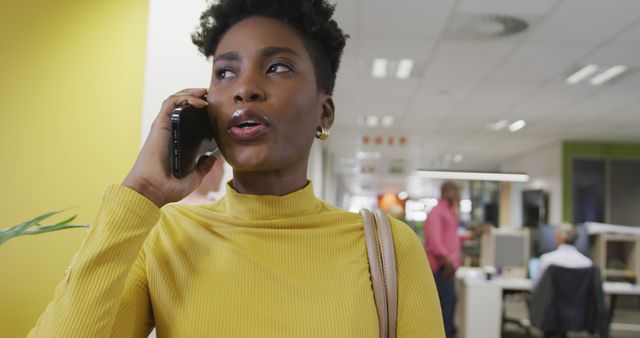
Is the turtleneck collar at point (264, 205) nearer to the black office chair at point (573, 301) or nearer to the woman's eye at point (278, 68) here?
the woman's eye at point (278, 68)

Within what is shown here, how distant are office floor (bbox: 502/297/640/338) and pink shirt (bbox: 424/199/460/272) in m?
2.14

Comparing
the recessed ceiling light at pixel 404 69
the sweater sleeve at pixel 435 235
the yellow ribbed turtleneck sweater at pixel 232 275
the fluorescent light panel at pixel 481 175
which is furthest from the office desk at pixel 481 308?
the fluorescent light panel at pixel 481 175

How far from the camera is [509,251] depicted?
6.09 meters

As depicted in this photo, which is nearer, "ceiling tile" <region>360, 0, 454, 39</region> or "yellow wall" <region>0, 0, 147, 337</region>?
"yellow wall" <region>0, 0, 147, 337</region>

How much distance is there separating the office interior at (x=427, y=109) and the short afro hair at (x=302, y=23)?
1.02 meters

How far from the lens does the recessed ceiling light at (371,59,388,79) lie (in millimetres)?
5039

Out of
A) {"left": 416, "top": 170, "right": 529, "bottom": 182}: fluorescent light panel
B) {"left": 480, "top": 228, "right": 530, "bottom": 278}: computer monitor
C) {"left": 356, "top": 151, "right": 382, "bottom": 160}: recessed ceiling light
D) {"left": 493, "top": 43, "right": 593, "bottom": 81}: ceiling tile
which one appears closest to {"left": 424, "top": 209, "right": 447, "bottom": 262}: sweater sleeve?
{"left": 493, "top": 43, "right": 593, "bottom": 81}: ceiling tile

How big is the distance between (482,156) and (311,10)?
1244 centimetres

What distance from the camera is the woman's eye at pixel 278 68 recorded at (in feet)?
2.56

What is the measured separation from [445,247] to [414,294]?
4061 mm

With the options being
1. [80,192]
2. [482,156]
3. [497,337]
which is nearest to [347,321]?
[80,192]

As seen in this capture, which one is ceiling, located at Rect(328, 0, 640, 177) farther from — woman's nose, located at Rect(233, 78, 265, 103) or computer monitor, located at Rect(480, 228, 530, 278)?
woman's nose, located at Rect(233, 78, 265, 103)

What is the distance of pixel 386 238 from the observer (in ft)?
2.62

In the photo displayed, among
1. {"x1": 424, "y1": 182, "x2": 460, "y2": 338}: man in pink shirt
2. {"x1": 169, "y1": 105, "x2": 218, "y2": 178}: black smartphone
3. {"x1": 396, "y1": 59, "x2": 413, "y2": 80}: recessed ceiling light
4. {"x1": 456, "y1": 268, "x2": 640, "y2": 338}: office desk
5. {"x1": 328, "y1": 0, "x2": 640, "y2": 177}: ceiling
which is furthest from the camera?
{"x1": 456, "y1": 268, "x2": 640, "y2": 338}: office desk
